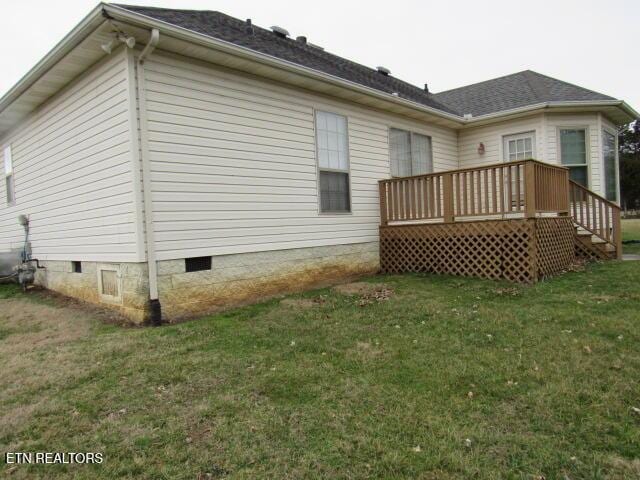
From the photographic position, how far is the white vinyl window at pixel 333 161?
23.9 ft

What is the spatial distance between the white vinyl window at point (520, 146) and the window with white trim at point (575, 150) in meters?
0.64

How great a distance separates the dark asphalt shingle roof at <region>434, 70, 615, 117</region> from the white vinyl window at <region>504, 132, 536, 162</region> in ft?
2.47

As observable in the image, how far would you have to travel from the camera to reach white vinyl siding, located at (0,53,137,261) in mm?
5180

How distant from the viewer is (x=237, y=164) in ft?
19.6

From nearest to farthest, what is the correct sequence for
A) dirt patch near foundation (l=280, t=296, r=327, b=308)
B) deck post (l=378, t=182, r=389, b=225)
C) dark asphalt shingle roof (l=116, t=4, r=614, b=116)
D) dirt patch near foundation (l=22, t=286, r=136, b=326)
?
dirt patch near foundation (l=22, t=286, r=136, b=326) → dirt patch near foundation (l=280, t=296, r=327, b=308) → dark asphalt shingle roof (l=116, t=4, r=614, b=116) → deck post (l=378, t=182, r=389, b=225)

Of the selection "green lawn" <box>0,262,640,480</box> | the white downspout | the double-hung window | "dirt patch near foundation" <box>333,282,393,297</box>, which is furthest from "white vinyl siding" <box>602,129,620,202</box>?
the white downspout

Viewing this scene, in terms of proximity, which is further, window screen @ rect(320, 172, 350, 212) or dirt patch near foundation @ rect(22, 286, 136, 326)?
window screen @ rect(320, 172, 350, 212)

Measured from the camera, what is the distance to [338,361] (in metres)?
3.67

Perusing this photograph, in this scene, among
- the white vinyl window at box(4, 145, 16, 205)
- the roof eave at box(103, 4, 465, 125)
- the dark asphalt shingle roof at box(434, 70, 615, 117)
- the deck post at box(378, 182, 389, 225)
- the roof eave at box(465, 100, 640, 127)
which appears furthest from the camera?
the dark asphalt shingle roof at box(434, 70, 615, 117)

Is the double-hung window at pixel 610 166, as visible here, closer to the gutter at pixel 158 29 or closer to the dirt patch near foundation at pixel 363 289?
the gutter at pixel 158 29

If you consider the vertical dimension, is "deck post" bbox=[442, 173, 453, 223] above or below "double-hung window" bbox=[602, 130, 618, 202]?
below

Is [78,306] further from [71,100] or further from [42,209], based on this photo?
[71,100]

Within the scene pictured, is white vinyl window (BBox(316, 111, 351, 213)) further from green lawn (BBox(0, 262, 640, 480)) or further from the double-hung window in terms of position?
the double-hung window

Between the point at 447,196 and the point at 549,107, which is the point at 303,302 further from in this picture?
the point at 549,107
